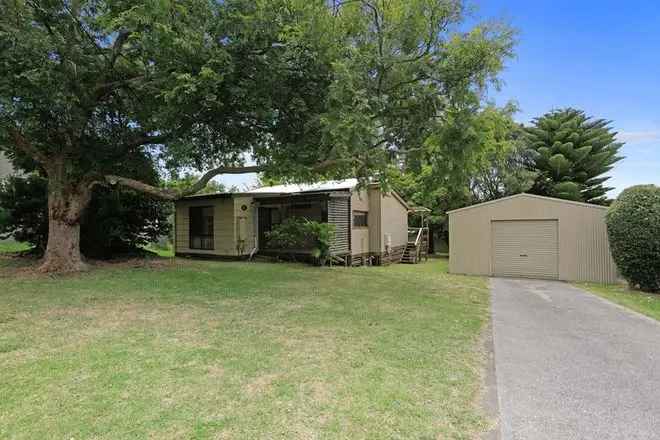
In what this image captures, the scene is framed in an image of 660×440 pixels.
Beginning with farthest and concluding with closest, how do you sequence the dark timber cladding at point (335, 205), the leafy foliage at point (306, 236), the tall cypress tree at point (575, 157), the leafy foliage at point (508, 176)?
the tall cypress tree at point (575, 157) < the leafy foliage at point (508, 176) < the dark timber cladding at point (335, 205) < the leafy foliage at point (306, 236)

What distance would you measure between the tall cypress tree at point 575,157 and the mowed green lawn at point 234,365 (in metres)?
18.4

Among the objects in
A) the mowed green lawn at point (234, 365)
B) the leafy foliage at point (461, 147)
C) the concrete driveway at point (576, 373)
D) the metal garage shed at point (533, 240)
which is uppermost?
the leafy foliage at point (461, 147)

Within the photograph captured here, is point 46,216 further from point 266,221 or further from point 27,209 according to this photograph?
point 266,221

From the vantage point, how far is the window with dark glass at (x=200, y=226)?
16562 mm

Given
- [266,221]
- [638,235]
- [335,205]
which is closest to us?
[638,235]

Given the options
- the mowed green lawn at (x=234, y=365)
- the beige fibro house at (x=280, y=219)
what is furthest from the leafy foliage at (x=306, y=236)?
the mowed green lawn at (x=234, y=365)

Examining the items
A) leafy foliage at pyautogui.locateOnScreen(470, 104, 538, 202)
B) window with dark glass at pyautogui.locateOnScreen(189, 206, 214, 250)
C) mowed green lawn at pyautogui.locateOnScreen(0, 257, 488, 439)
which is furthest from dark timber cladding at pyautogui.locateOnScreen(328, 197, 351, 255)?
mowed green lawn at pyautogui.locateOnScreen(0, 257, 488, 439)

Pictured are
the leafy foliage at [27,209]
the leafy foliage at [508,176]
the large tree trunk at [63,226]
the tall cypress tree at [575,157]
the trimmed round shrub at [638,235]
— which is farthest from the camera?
the tall cypress tree at [575,157]

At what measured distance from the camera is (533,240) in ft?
42.4

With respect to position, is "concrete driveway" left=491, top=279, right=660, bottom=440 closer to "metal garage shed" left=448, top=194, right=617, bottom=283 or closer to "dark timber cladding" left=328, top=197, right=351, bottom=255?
"metal garage shed" left=448, top=194, right=617, bottom=283

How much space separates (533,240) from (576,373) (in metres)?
9.76

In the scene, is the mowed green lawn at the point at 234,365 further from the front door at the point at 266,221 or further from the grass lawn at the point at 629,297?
the front door at the point at 266,221

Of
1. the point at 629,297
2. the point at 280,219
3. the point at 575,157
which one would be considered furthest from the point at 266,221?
the point at 575,157

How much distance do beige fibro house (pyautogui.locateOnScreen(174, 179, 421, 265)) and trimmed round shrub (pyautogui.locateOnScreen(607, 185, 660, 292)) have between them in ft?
25.1
